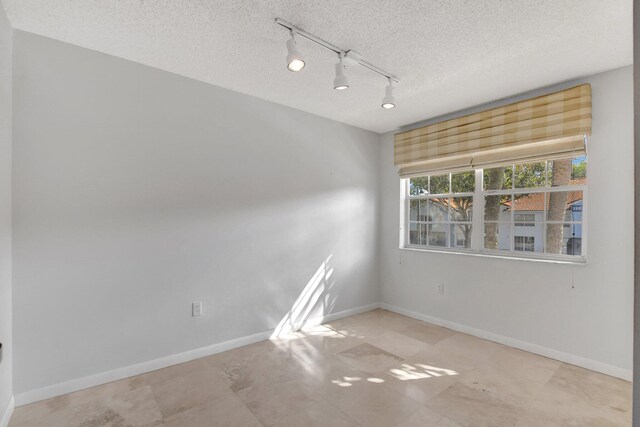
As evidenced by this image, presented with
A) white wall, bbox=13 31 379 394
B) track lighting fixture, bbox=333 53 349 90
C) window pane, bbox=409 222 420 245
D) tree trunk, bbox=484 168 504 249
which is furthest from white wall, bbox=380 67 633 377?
track lighting fixture, bbox=333 53 349 90

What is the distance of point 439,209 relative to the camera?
→ 12.4 ft

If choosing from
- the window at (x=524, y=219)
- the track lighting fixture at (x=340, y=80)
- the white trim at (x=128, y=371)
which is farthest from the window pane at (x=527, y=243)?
the white trim at (x=128, y=371)

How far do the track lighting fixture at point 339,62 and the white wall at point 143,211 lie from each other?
46.2 inches

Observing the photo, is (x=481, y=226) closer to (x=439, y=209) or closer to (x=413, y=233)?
(x=439, y=209)

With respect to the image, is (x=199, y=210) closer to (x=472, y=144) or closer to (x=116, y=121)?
(x=116, y=121)

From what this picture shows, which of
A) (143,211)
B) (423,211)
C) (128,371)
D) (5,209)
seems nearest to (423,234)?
(423,211)

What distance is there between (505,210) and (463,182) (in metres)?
0.55

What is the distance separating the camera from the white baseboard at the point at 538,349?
244 cm

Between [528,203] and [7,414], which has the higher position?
[528,203]

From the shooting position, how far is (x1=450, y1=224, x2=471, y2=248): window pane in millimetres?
3510

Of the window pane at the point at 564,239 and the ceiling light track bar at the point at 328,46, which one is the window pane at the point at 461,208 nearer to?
the window pane at the point at 564,239

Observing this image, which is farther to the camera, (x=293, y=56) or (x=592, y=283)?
(x=592, y=283)

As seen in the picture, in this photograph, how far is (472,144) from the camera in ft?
10.7

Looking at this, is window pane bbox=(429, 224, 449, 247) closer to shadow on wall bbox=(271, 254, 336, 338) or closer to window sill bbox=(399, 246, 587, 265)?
window sill bbox=(399, 246, 587, 265)
